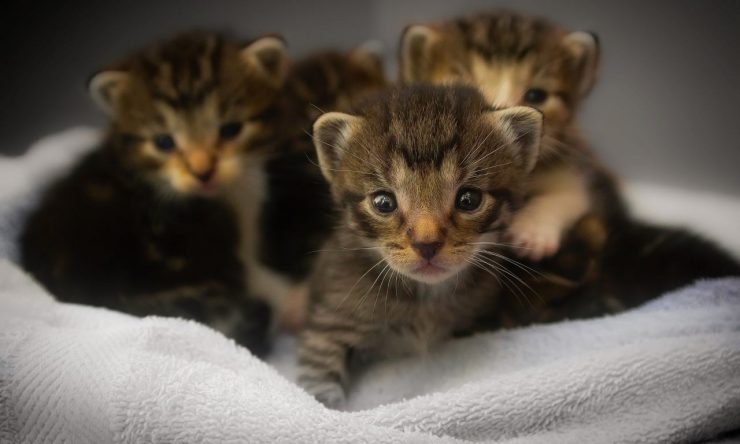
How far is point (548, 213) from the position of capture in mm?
1552

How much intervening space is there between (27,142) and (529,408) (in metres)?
1.25

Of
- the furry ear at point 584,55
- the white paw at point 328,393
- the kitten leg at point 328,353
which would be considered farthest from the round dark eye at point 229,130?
the furry ear at point 584,55

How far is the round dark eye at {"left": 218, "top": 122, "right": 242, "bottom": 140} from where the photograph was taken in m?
1.63

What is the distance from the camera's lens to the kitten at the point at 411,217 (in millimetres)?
1176

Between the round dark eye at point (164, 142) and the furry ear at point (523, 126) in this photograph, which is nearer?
the furry ear at point (523, 126)

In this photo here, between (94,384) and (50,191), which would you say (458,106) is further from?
(50,191)

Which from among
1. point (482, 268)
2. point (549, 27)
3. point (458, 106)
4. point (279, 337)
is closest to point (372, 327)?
point (482, 268)

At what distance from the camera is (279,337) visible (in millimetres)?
1690

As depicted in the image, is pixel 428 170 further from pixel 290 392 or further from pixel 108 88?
pixel 108 88

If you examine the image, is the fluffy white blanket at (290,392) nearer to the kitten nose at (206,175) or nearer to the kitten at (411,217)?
the kitten at (411,217)

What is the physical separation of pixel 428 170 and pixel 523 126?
0.24 metres

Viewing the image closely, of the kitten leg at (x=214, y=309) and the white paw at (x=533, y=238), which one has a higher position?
the white paw at (x=533, y=238)

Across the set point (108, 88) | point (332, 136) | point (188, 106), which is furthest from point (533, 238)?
point (108, 88)

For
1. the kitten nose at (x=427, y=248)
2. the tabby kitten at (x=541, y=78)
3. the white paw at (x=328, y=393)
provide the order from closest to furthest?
1. the kitten nose at (x=427, y=248)
2. the white paw at (x=328, y=393)
3. the tabby kitten at (x=541, y=78)
